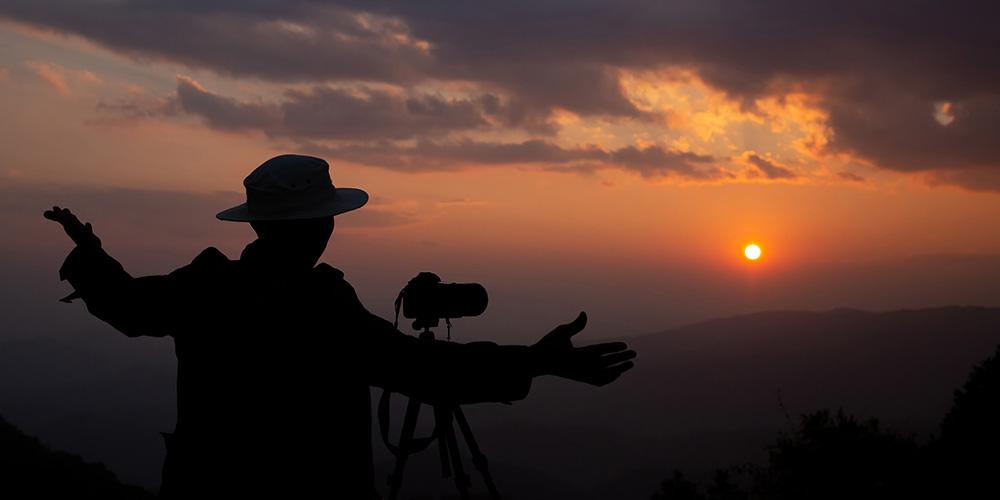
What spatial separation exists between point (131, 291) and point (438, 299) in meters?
1.37

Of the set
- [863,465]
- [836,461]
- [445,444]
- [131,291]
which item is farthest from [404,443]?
[863,465]

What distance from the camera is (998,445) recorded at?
37438 mm

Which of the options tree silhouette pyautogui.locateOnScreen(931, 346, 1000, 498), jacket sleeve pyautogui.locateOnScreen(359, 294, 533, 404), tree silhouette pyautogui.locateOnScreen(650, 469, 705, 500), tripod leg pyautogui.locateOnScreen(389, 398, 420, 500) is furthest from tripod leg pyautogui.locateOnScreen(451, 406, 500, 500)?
tree silhouette pyautogui.locateOnScreen(650, 469, 705, 500)

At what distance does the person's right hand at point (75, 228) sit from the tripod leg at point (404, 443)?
175 cm

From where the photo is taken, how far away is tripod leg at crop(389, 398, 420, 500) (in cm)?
376

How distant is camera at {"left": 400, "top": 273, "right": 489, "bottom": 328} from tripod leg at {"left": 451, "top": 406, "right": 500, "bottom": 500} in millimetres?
646

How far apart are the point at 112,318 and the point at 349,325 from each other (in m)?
1.25

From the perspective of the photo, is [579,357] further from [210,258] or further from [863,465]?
[863,465]

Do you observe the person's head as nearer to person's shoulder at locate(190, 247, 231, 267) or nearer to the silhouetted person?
the silhouetted person

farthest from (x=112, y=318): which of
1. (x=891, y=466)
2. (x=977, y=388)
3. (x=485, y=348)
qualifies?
(x=977, y=388)

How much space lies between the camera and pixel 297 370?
2.67 meters

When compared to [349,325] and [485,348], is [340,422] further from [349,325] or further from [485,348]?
[485,348]

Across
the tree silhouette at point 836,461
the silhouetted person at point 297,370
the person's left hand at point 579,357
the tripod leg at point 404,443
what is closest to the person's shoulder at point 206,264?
the silhouetted person at point 297,370

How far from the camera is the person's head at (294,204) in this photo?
9.39 feet
